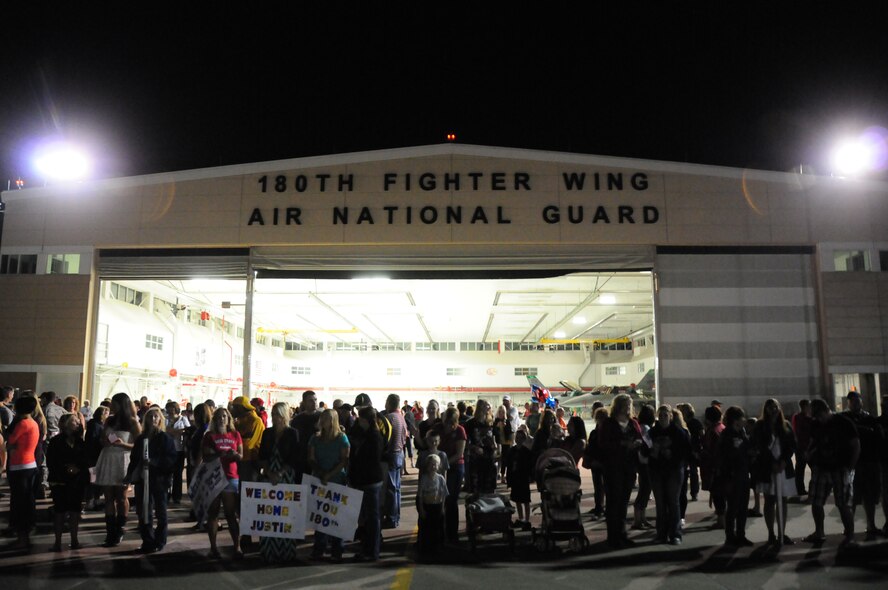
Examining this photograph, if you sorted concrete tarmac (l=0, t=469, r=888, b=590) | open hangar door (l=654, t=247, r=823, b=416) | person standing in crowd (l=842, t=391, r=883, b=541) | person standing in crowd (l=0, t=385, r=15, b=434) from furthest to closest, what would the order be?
1. open hangar door (l=654, t=247, r=823, b=416)
2. person standing in crowd (l=0, t=385, r=15, b=434)
3. person standing in crowd (l=842, t=391, r=883, b=541)
4. concrete tarmac (l=0, t=469, r=888, b=590)

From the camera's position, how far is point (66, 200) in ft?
54.2

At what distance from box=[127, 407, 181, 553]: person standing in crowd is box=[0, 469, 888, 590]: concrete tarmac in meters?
0.27


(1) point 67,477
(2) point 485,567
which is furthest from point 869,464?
(1) point 67,477

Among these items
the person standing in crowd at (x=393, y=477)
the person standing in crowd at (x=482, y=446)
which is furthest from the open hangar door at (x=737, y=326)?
the person standing in crowd at (x=393, y=477)

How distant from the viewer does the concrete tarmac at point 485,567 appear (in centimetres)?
602

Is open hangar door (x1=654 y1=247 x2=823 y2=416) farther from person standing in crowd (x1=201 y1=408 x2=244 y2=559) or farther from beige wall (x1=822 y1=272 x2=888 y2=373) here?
person standing in crowd (x1=201 y1=408 x2=244 y2=559)

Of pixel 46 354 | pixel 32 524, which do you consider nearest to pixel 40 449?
pixel 32 524

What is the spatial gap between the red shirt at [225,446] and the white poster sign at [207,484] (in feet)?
0.22

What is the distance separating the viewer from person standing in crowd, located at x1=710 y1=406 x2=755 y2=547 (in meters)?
7.59

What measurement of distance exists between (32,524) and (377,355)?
39.6 meters

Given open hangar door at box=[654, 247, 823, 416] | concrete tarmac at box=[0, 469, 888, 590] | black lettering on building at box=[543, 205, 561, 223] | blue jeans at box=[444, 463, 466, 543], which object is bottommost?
concrete tarmac at box=[0, 469, 888, 590]

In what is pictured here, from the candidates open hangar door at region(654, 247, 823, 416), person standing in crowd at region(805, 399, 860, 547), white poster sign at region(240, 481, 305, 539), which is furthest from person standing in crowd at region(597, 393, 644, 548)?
open hangar door at region(654, 247, 823, 416)

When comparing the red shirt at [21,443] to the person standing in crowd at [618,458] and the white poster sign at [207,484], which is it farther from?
the person standing in crowd at [618,458]

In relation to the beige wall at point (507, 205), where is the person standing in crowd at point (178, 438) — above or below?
below
